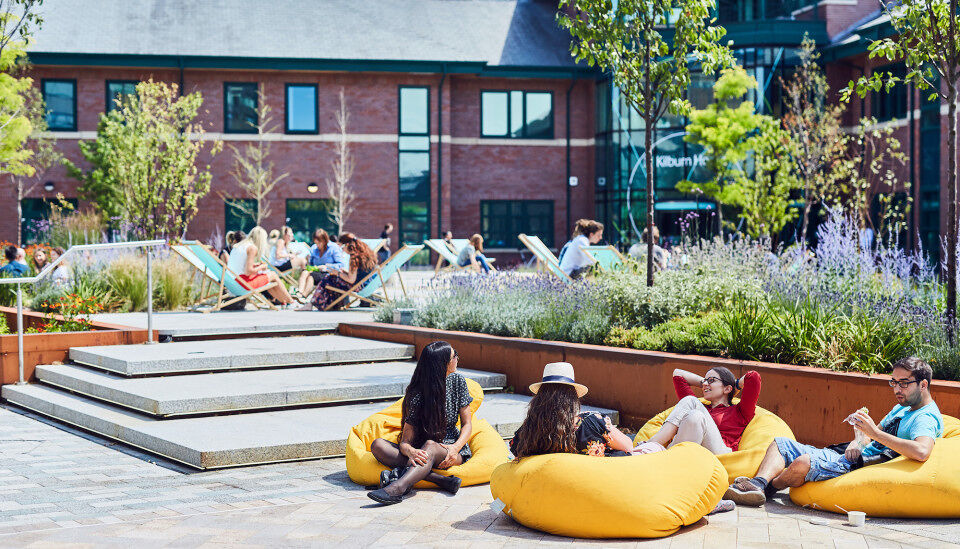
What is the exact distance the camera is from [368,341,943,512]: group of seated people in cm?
584

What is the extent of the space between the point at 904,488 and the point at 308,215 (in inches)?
1150

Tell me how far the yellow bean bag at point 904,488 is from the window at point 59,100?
30.6 metres

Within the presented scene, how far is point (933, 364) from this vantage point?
23.7 feet

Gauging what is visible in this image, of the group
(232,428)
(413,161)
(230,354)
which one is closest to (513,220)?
(413,161)

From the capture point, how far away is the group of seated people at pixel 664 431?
5.84m

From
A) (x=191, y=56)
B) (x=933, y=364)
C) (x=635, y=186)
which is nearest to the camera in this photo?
(x=933, y=364)

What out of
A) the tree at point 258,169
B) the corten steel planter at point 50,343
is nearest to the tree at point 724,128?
the tree at point 258,169

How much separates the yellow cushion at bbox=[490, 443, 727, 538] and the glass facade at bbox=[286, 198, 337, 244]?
93.4ft

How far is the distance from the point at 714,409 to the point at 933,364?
5.16ft

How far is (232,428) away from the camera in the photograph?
26.2 feet

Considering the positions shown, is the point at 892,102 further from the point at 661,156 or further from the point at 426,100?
the point at 426,100

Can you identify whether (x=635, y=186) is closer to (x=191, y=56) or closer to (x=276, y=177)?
(x=276, y=177)

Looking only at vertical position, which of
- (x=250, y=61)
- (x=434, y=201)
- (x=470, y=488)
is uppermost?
(x=250, y=61)

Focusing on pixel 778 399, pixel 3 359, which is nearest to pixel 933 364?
pixel 778 399
